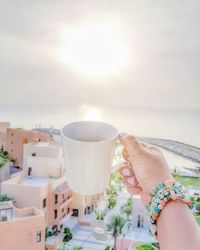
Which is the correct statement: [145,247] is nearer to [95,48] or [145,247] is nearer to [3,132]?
[95,48]

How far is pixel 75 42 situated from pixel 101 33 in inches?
8.5

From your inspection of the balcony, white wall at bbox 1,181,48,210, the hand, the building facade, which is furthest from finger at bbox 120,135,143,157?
the building facade

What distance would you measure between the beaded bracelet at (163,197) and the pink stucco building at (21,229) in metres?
2.23

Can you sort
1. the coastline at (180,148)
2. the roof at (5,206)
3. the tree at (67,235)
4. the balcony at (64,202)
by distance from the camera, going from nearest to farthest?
the coastline at (180,148) → the roof at (5,206) → the tree at (67,235) → the balcony at (64,202)

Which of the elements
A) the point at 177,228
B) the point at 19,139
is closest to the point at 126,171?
the point at 177,228

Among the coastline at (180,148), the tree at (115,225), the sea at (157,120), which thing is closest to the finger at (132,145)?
the sea at (157,120)

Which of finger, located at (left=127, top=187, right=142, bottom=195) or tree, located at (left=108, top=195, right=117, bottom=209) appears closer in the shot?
finger, located at (left=127, top=187, right=142, bottom=195)

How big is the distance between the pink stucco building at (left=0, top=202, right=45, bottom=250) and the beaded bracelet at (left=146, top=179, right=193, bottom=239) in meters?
2.23

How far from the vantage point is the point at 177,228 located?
0.96ft

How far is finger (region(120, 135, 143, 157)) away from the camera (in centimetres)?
38

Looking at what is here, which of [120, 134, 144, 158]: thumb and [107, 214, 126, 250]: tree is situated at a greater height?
[120, 134, 144, 158]: thumb

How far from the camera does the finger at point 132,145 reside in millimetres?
377

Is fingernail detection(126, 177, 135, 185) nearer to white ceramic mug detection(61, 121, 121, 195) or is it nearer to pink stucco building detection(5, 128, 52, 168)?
white ceramic mug detection(61, 121, 121, 195)

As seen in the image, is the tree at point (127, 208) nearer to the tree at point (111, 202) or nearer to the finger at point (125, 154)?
the tree at point (111, 202)
